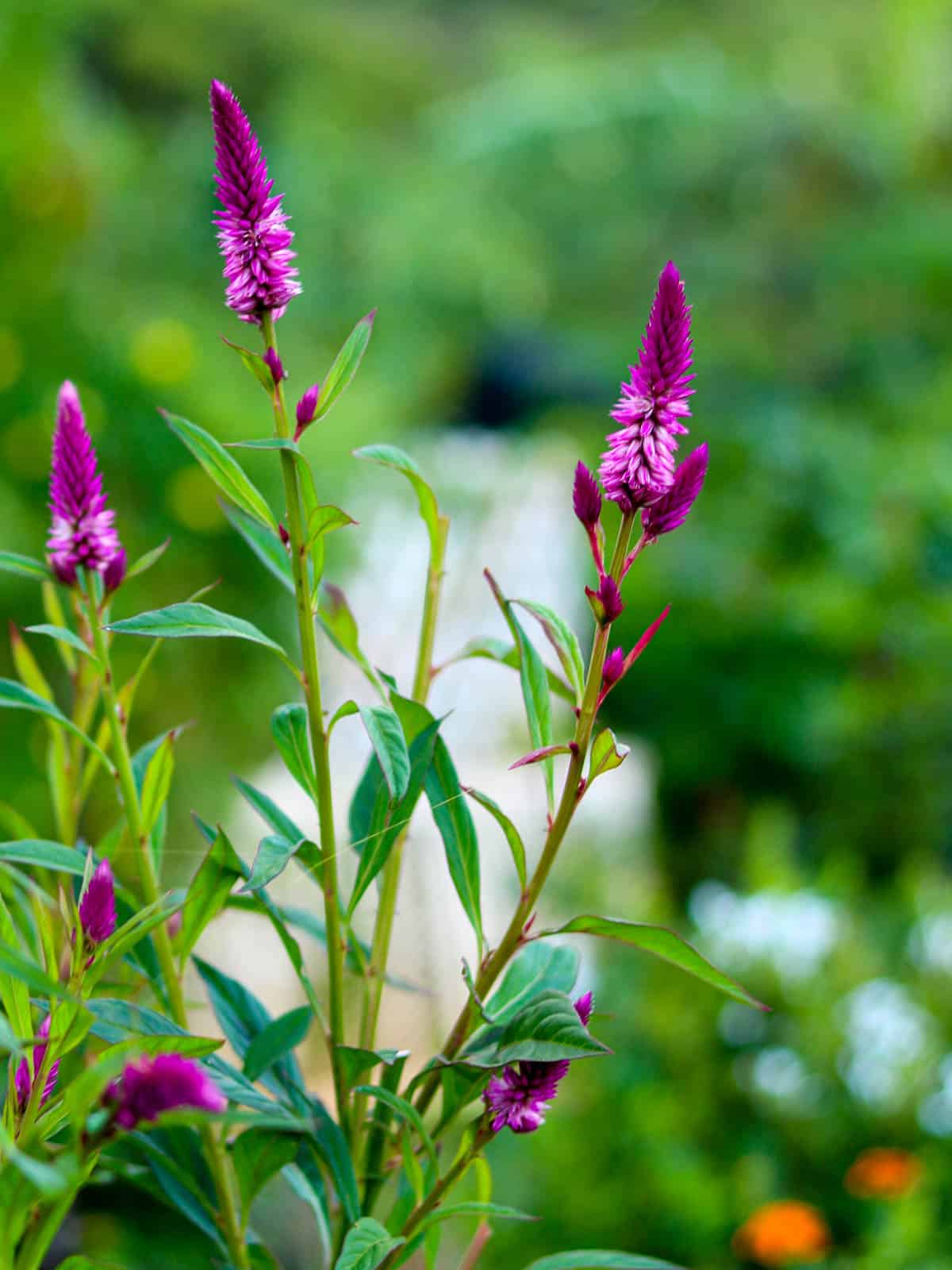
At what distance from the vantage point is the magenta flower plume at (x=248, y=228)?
0.63 ft

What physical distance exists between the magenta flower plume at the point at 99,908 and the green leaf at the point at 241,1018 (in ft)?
0.19

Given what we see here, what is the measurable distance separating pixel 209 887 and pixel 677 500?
12 cm

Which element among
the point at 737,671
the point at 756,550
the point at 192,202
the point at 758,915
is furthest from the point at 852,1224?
the point at 192,202

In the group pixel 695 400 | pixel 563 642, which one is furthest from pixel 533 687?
pixel 695 400

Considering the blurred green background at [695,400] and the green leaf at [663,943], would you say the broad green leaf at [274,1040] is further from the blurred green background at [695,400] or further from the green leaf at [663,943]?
the blurred green background at [695,400]

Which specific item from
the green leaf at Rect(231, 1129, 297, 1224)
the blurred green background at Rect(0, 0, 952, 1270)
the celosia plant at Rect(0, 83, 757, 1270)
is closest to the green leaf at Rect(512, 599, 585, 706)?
the celosia plant at Rect(0, 83, 757, 1270)

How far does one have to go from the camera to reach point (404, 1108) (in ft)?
0.71

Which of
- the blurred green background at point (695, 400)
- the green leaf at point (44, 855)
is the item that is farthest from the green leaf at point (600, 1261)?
the blurred green background at point (695, 400)

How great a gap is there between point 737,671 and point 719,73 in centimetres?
240

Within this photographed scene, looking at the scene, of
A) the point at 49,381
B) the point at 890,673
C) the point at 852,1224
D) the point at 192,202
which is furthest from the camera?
the point at 192,202

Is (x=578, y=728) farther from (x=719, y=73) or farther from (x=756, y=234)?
(x=719, y=73)

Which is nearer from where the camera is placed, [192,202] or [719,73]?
[192,202]

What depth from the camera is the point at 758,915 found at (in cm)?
114

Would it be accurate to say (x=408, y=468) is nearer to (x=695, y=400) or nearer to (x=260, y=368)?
(x=260, y=368)
